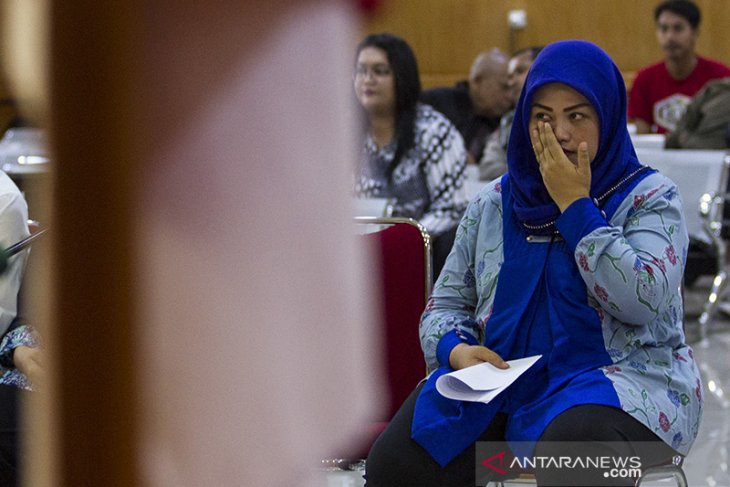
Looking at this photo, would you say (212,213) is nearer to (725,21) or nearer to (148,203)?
(148,203)

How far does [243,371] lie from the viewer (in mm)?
537

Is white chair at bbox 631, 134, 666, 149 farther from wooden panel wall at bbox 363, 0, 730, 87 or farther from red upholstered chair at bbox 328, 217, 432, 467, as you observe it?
wooden panel wall at bbox 363, 0, 730, 87

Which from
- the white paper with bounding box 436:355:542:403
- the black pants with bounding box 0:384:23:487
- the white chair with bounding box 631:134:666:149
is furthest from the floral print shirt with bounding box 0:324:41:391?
the white chair with bounding box 631:134:666:149

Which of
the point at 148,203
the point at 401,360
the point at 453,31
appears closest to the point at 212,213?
the point at 148,203

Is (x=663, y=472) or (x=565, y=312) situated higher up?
(x=565, y=312)

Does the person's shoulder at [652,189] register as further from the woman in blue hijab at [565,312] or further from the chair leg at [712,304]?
the chair leg at [712,304]

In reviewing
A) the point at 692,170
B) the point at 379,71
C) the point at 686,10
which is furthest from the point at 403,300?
the point at 686,10

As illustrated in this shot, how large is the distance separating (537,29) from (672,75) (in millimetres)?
2102

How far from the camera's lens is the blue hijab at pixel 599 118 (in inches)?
74.1

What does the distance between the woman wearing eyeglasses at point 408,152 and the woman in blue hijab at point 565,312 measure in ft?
4.49

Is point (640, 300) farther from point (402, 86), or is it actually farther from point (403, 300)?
point (402, 86)

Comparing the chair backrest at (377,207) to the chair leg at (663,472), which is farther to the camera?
the chair backrest at (377,207)

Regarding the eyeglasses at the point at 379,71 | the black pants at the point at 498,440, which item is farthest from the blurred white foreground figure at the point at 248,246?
the eyeglasses at the point at 379,71

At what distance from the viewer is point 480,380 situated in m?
1.75
